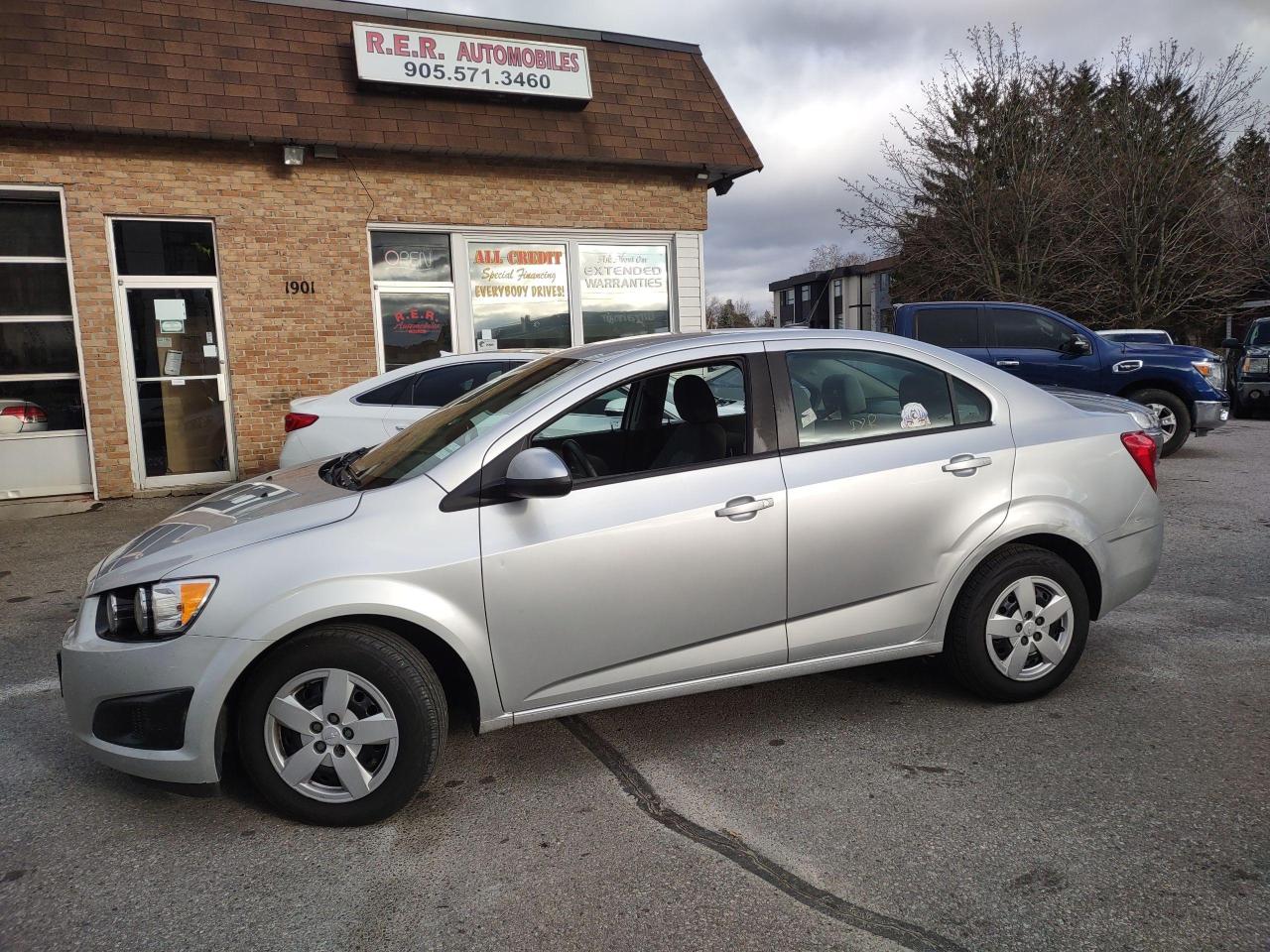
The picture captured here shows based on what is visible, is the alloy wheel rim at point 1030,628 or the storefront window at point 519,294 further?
the storefront window at point 519,294

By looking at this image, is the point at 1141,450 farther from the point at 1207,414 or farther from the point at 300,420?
the point at 1207,414

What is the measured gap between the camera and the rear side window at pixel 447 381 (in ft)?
25.6

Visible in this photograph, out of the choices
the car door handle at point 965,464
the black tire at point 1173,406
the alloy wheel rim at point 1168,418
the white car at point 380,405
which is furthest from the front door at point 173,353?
the alloy wheel rim at point 1168,418

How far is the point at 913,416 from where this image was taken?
4.05m

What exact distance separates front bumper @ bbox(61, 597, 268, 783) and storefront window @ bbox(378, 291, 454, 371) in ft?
27.3

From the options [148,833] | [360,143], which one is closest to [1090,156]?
[360,143]

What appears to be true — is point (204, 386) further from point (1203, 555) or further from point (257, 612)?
point (1203, 555)

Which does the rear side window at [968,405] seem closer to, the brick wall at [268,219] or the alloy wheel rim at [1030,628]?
the alloy wheel rim at [1030,628]

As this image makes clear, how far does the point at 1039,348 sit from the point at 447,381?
745cm

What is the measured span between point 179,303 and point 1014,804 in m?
9.72

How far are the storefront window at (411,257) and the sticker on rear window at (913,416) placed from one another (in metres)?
8.30

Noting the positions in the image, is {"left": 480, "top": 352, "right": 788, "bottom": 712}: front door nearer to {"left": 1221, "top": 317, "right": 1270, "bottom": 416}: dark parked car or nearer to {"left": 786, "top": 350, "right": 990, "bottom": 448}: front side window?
{"left": 786, "top": 350, "right": 990, "bottom": 448}: front side window

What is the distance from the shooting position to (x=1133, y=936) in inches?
101

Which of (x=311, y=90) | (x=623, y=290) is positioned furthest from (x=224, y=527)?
(x=623, y=290)
